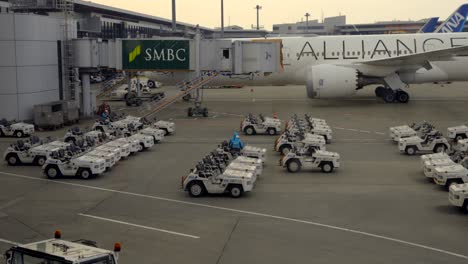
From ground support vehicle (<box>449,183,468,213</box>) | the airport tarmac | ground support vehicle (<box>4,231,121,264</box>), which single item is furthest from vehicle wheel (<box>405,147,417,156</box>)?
ground support vehicle (<box>4,231,121,264</box>)

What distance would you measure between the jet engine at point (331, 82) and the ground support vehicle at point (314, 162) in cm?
2136

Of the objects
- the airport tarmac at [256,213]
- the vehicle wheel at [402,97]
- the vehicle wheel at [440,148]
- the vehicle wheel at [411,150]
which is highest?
the vehicle wheel at [402,97]

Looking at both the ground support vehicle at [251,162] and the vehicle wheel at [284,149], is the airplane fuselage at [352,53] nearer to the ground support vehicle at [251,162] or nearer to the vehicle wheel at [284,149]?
the vehicle wheel at [284,149]

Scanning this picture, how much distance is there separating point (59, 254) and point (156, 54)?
3255cm

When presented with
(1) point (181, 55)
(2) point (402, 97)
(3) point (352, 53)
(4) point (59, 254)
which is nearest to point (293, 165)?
(4) point (59, 254)

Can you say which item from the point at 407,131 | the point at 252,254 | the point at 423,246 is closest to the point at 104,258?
the point at 252,254

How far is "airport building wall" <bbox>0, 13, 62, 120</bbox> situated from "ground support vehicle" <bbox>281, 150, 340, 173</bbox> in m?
21.1

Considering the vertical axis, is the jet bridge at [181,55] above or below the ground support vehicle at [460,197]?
above

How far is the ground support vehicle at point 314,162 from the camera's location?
25.4 metres

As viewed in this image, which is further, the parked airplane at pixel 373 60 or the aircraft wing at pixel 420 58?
the parked airplane at pixel 373 60

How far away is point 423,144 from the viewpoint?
29.5m

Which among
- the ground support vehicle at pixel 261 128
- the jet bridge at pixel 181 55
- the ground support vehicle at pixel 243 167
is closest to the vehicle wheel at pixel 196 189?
the ground support vehicle at pixel 243 167

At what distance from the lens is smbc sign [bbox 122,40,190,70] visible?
43.0 meters

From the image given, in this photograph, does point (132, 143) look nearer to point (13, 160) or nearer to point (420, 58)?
point (13, 160)
